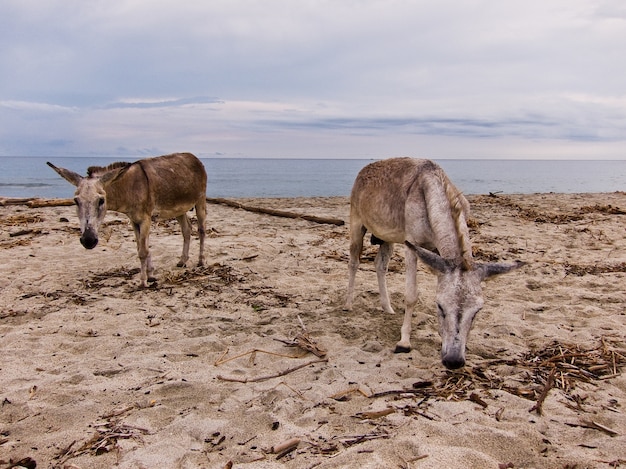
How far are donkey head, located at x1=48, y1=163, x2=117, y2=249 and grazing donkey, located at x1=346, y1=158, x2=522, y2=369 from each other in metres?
4.11

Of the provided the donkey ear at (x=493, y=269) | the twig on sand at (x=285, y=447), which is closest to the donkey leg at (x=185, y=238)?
the twig on sand at (x=285, y=447)

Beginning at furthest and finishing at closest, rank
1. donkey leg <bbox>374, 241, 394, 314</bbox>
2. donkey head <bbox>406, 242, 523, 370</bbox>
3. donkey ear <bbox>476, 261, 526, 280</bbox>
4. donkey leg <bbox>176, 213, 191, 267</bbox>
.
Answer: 1. donkey leg <bbox>176, 213, 191, 267</bbox>
2. donkey leg <bbox>374, 241, 394, 314</bbox>
3. donkey ear <bbox>476, 261, 526, 280</bbox>
4. donkey head <bbox>406, 242, 523, 370</bbox>

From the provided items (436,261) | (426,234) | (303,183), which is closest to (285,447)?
(436,261)

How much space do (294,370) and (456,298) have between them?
1849 millimetres

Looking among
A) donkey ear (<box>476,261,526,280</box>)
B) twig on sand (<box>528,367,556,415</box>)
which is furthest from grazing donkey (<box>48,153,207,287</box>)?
twig on sand (<box>528,367,556,415</box>)

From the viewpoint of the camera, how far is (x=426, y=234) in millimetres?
4844

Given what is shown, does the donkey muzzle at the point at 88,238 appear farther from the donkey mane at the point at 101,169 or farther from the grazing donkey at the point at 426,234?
the grazing donkey at the point at 426,234

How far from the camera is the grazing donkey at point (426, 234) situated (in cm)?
389

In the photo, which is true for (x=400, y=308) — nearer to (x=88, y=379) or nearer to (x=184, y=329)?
(x=184, y=329)

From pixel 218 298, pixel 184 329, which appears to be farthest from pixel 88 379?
pixel 218 298

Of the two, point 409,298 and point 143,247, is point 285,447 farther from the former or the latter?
point 143,247

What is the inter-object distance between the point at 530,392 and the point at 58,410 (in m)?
4.25

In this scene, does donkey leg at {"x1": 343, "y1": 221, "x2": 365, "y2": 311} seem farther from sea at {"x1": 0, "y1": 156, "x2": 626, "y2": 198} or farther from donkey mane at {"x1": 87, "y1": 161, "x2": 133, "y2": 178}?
sea at {"x1": 0, "y1": 156, "x2": 626, "y2": 198}

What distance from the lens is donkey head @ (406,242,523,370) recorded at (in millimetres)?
3799
